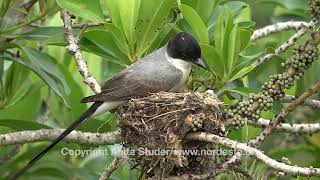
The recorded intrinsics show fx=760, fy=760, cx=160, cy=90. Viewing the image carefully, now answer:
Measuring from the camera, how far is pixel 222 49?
461cm

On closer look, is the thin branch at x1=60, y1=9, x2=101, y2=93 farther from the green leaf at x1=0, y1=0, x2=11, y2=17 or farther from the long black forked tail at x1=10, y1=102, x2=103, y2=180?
the green leaf at x1=0, y1=0, x2=11, y2=17

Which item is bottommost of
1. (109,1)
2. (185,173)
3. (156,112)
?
(185,173)

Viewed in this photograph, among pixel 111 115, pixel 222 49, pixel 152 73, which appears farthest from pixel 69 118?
pixel 222 49

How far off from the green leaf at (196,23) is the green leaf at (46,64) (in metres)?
0.92

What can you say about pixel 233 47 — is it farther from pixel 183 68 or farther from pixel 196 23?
pixel 183 68

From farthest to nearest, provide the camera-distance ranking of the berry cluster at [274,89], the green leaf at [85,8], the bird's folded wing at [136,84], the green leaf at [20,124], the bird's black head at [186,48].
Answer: the bird's folded wing at [136,84] → the bird's black head at [186,48] → the green leaf at [20,124] → the green leaf at [85,8] → the berry cluster at [274,89]

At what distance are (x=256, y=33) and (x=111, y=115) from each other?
4.03 feet

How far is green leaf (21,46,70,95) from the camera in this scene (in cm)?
490

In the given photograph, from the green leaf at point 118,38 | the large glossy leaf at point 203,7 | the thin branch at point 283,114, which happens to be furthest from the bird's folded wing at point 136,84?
the thin branch at point 283,114

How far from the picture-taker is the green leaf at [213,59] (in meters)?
4.52

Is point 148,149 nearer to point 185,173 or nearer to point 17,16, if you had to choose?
point 185,173

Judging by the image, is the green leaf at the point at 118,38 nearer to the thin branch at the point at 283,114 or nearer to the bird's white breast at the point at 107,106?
the bird's white breast at the point at 107,106

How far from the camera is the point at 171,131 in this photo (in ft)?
14.4

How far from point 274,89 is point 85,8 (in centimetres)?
131
